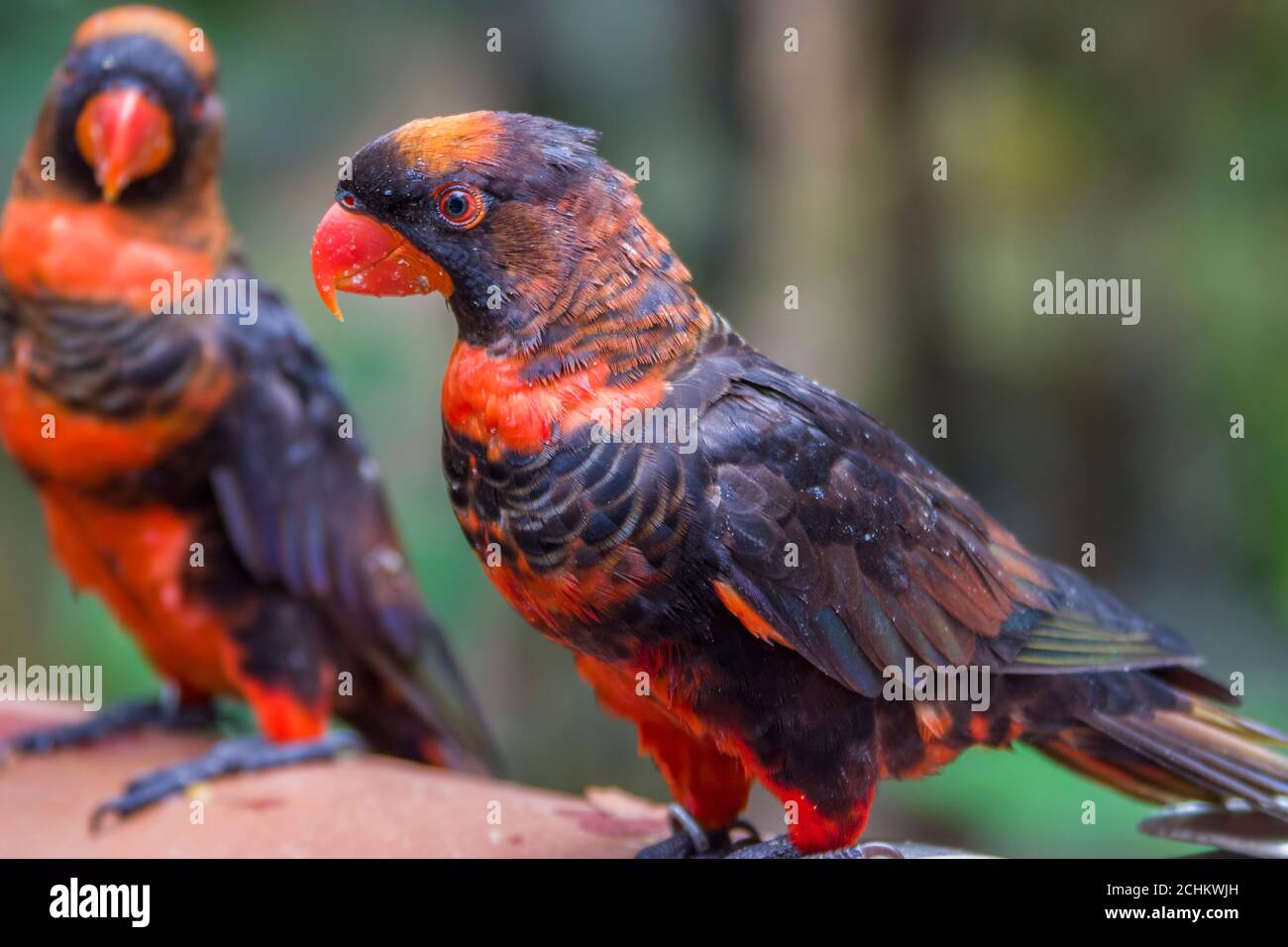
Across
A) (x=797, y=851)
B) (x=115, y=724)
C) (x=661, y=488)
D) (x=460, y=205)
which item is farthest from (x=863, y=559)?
(x=115, y=724)

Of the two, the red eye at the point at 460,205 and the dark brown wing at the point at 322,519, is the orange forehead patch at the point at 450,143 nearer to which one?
the red eye at the point at 460,205

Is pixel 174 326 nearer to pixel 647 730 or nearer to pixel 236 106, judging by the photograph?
pixel 647 730

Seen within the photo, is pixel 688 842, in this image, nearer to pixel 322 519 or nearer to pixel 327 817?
pixel 327 817

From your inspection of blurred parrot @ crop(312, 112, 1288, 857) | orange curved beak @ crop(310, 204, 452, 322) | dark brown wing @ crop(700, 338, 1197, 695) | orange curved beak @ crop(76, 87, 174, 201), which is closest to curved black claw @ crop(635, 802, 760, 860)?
blurred parrot @ crop(312, 112, 1288, 857)

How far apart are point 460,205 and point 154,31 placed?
1441 mm

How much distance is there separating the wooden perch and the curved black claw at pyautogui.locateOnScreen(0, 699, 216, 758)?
105 mm

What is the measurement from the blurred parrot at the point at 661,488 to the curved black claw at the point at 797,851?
1 centimetres

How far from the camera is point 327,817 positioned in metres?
2.51

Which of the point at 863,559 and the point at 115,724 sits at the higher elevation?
the point at 863,559

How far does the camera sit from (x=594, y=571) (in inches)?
69.7

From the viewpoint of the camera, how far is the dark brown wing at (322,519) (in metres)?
2.87

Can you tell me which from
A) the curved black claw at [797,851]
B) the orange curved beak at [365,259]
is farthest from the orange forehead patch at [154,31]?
the curved black claw at [797,851]

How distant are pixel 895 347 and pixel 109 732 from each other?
130 inches

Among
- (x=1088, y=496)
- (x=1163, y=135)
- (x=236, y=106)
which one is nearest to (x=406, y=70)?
(x=236, y=106)
